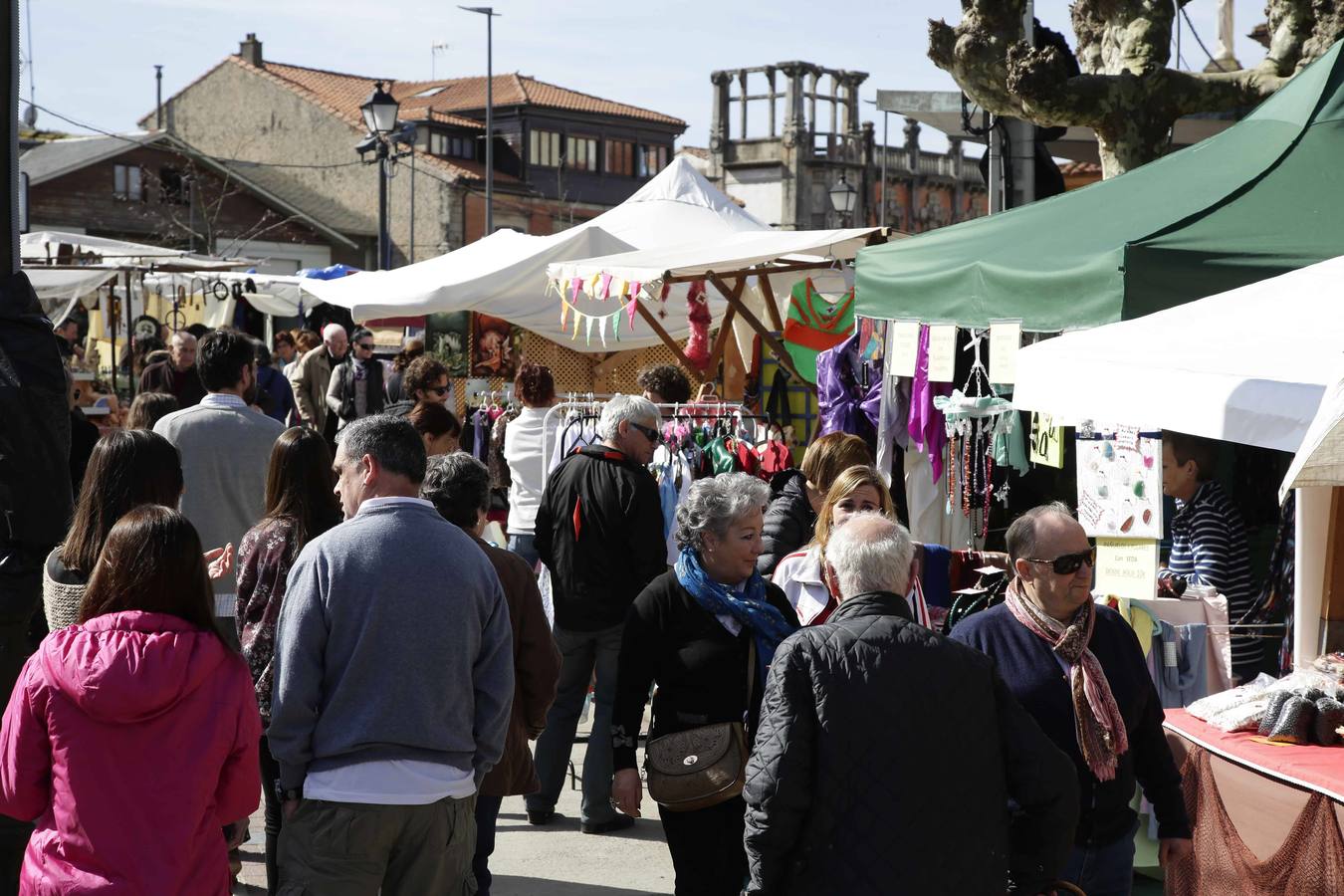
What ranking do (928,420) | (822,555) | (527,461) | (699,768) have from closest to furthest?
(699,768), (822,555), (928,420), (527,461)

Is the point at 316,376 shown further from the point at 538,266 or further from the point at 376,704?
the point at 376,704

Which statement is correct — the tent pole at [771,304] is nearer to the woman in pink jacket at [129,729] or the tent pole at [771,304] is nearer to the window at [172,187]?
the woman in pink jacket at [129,729]

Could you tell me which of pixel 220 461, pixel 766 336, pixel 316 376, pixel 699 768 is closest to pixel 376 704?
pixel 699 768

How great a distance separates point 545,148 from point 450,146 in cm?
380

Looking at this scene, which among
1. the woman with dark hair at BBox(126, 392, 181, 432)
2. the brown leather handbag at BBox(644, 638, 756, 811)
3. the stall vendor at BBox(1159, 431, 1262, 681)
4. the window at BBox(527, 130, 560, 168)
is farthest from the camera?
the window at BBox(527, 130, 560, 168)

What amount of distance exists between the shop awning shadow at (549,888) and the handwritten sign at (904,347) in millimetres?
3225

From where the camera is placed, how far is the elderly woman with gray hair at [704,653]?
4.24 metres

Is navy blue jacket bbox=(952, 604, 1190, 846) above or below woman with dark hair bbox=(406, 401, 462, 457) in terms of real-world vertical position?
below

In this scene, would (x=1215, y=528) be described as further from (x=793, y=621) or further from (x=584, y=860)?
(x=584, y=860)

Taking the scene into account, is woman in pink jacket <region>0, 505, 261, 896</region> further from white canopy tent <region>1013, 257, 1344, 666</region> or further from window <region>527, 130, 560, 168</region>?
window <region>527, 130, 560, 168</region>

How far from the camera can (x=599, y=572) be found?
6.44 m

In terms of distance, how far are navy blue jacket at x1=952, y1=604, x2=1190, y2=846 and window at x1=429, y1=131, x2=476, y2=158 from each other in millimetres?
50120

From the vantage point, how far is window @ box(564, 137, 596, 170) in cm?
→ 5550

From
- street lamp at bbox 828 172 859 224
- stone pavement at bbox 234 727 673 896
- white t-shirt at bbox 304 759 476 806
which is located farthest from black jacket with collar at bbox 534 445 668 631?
street lamp at bbox 828 172 859 224
